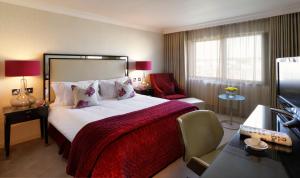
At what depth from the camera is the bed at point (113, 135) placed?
5.77ft

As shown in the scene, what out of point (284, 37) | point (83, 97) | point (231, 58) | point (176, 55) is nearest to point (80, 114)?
point (83, 97)

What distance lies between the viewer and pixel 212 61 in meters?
4.77

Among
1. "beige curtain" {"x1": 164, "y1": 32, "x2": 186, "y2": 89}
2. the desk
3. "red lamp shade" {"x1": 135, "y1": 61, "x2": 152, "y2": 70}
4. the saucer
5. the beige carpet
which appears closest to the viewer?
the desk

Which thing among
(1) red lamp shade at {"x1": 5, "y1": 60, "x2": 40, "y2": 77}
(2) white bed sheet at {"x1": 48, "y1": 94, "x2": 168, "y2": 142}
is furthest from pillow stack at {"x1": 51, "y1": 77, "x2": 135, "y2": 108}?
(1) red lamp shade at {"x1": 5, "y1": 60, "x2": 40, "y2": 77}

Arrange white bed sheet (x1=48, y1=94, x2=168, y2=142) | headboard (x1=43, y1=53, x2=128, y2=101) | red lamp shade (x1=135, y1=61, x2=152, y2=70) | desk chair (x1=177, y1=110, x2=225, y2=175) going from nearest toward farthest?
desk chair (x1=177, y1=110, x2=225, y2=175), white bed sheet (x1=48, y1=94, x2=168, y2=142), headboard (x1=43, y1=53, x2=128, y2=101), red lamp shade (x1=135, y1=61, x2=152, y2=70)

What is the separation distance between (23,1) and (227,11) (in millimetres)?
3868

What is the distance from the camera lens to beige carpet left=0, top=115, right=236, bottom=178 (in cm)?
219

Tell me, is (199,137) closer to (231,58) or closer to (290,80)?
(290,80)

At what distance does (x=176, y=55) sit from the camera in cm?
541

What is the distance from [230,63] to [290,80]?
2915mm

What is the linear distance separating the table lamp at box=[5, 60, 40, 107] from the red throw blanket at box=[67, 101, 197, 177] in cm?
142

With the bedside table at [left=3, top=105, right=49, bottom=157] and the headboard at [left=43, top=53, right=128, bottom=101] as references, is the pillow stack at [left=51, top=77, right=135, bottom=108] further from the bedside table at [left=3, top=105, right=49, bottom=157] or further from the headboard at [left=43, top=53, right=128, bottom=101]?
the bedside table at [left=3, top=105, right=49, bottom=157]

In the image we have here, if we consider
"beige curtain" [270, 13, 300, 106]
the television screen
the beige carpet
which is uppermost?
"beige curtain" [270, 13, 300, 106]

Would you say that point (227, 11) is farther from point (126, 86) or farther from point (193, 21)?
point (126, 86)
